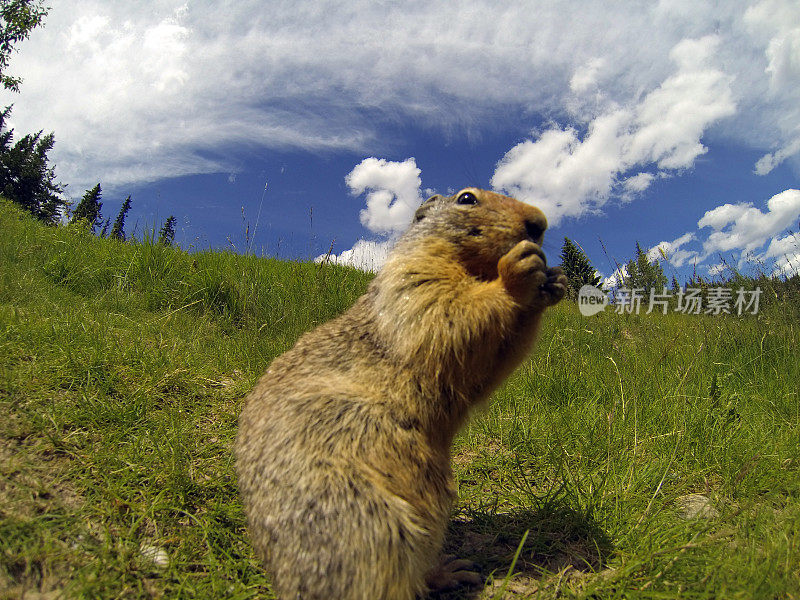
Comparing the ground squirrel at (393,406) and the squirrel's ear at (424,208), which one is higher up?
the squirrel's ear at (424,208)

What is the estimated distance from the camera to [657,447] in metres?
4.24

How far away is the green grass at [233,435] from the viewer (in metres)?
2.64

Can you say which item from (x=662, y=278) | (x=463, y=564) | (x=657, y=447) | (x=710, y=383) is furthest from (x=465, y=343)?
(x=662, y=278)

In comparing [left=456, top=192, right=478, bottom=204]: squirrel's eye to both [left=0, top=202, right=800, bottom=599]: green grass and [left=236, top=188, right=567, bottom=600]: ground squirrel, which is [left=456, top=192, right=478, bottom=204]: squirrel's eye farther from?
[left=0, top=202, right=800, bottom=599]: green grass

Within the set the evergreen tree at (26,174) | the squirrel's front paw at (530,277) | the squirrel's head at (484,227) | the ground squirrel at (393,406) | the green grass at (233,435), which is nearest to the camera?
the ground squirrel at (393,406)

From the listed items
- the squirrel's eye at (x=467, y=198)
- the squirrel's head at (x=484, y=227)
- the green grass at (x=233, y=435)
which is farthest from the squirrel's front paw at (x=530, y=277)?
the green grass at (x=233, y=435)

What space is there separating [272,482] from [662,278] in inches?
297

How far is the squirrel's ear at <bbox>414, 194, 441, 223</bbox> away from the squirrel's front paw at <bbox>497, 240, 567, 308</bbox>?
1015 mm

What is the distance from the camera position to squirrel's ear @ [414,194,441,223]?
351 cm

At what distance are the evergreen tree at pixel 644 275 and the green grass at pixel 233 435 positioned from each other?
0.81m

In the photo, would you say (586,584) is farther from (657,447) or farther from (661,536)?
(657,447)

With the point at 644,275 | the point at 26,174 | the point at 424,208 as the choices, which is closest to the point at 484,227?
the point at 424,208

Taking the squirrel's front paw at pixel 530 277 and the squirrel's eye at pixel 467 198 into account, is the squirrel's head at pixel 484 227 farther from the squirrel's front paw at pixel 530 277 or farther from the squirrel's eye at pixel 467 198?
the squirrel's front paw at pixel 530 277

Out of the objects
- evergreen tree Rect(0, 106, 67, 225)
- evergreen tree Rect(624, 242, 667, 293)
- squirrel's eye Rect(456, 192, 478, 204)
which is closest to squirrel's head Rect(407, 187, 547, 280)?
squirrel's eye Rect(456, 192, 478, 204)
